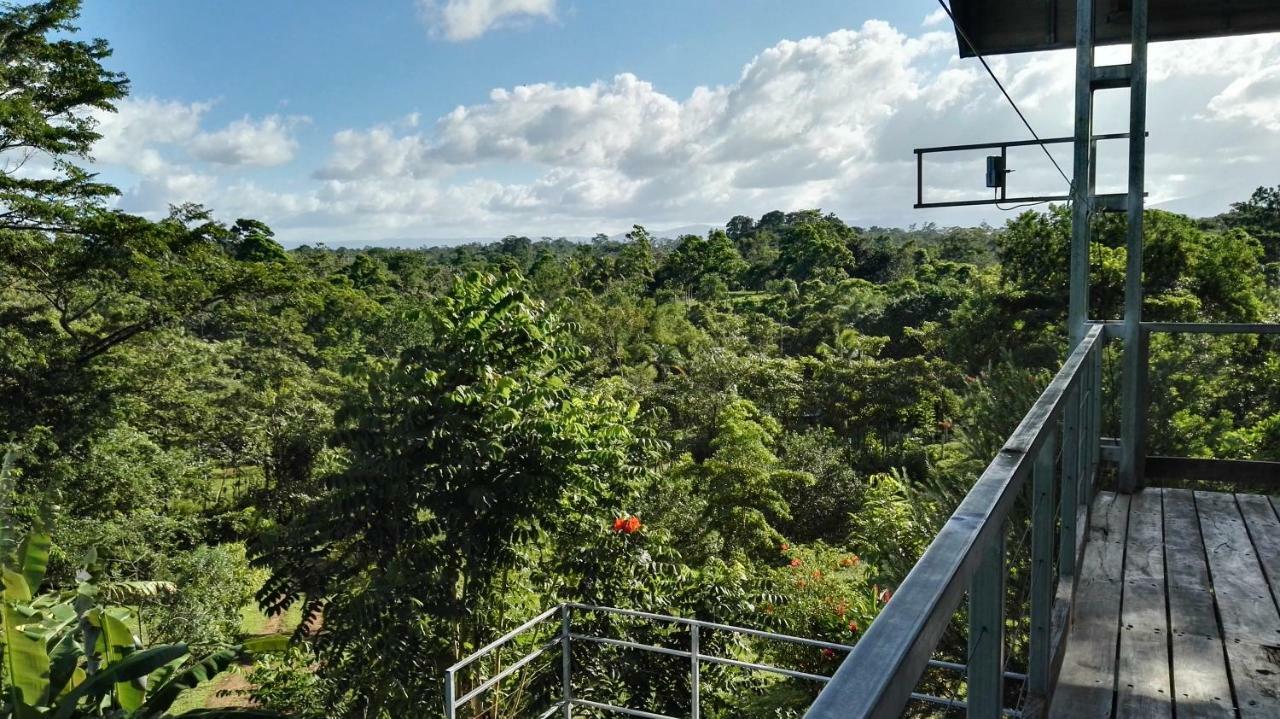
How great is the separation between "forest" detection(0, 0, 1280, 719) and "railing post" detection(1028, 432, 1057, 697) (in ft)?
9.59

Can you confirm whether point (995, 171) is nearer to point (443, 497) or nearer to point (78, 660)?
point (443, 497)

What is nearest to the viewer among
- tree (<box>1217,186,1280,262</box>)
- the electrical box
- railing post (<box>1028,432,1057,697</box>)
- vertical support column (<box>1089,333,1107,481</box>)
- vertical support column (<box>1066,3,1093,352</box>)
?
railing post (<box>1028,432,1057,697</box>)

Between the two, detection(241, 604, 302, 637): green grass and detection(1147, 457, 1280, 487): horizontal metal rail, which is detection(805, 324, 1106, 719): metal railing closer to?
detection(1147, 457, 1280, 487): horizontal metal rail

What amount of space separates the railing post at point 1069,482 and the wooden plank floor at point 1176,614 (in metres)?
0.18

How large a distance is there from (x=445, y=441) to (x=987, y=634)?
6.06 m

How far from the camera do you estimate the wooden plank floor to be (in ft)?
7.82

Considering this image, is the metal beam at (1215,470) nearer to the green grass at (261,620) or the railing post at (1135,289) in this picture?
the railing post at (1135,289)

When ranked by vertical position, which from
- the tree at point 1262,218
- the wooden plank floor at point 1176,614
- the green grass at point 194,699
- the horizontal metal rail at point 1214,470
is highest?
the tree at point 1262,218

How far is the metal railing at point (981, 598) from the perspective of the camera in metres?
0.66

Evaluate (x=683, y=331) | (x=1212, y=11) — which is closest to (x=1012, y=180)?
(x=1212, y=11)

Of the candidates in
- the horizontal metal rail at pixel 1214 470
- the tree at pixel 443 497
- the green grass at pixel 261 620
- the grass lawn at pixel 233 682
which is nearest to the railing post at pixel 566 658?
the tree at pixel 443 497

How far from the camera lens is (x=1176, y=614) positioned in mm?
2980

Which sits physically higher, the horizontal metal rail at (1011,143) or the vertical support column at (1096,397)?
the horizontal metal rail at (1011,143)

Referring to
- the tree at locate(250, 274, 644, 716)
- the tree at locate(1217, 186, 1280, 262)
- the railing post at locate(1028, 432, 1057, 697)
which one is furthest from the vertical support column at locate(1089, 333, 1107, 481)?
the tree at locate(1217, 186, 1280, 262)
